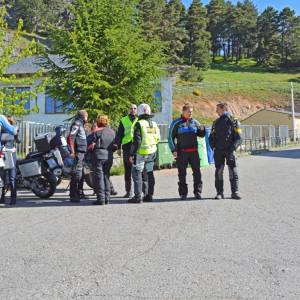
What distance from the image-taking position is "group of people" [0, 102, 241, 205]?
936cm

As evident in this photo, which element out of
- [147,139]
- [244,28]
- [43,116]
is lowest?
[147,139]

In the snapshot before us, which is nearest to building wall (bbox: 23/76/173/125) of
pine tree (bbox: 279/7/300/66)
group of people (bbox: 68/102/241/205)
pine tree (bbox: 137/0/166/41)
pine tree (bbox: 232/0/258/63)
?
group of people (bbox: 68/102/241/205)

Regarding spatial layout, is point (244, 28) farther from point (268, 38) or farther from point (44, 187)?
point (44, 187)

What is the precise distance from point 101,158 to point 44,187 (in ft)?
5.93

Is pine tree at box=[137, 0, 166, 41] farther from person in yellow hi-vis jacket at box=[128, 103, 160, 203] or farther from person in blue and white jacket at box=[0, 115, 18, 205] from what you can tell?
person in blue and white jacket at box=[0, 115, 18, 205]

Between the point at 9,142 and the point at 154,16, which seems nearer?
the point at 9,142

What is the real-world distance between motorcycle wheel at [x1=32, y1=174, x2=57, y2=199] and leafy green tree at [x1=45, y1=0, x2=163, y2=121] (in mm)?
6383

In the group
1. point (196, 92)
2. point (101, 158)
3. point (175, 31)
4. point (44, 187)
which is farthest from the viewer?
point (175, 31)

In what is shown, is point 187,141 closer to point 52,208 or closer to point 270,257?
point 52,208

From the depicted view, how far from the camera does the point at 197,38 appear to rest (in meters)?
115

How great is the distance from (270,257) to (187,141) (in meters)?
4.60

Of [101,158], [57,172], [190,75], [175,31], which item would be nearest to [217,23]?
[175,31]

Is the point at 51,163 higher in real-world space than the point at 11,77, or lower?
lower

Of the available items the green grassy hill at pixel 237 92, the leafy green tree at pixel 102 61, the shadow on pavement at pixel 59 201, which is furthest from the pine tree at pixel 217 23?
the shadow on pavement at pixel 59 201
